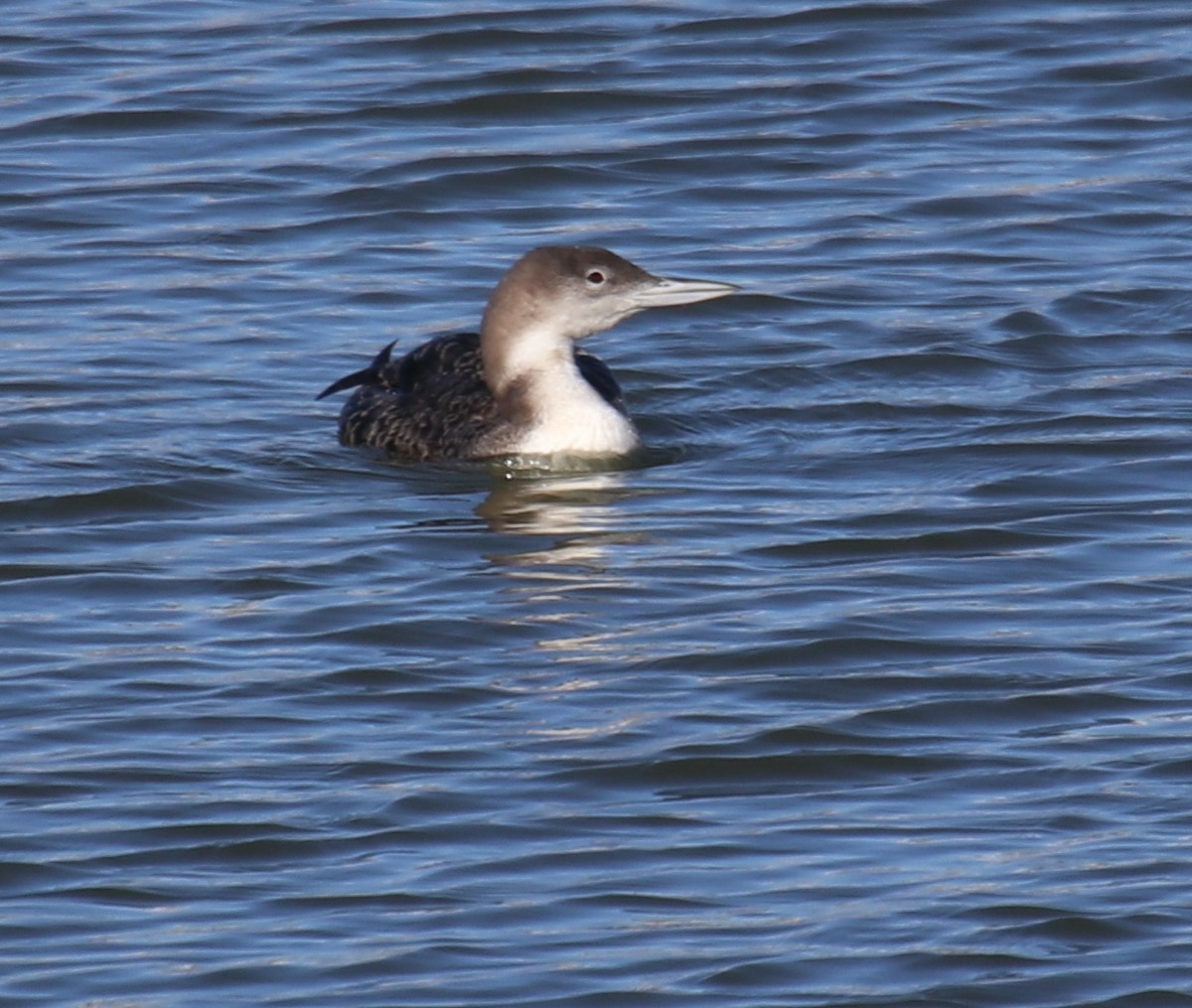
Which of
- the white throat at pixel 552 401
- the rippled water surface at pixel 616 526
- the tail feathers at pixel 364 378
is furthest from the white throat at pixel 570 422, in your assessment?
the tail feathers at pixel 364 378

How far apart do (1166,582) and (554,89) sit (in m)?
7.39

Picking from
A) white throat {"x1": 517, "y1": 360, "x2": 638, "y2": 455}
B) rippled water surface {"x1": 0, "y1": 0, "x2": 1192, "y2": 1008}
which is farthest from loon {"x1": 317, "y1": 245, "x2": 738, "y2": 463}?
rippled water surface {"x1": 0, "y1": 0, "x2": 1192, "y2": 1008}

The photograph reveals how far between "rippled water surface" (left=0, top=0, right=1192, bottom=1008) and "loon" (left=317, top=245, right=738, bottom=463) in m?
0.14

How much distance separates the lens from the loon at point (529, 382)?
10938mm

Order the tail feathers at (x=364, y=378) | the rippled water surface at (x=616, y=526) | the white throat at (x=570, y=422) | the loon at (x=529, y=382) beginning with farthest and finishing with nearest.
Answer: the tail feathers at (x=364, y=378) < the loon at (x=529, y=382) < the white throat at (x=570, y=422) < the rippled water surface at (x=616, y=526)

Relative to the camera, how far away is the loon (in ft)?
35.9

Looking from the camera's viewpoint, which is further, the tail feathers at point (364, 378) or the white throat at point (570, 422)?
the tail feathers at point (364, 378)

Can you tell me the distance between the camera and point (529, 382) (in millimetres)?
11094

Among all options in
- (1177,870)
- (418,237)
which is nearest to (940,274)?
(418,237)

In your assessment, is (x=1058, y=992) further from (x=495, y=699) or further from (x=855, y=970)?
(x=495, y=699)

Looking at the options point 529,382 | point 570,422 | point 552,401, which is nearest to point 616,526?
point 570,422

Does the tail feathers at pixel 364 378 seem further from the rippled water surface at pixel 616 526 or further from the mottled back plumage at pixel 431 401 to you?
the rippled water surface at pixel 616 526

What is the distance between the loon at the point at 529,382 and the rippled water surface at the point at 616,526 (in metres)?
0.14

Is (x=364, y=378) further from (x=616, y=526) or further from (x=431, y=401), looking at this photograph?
(x=616, y=526)
